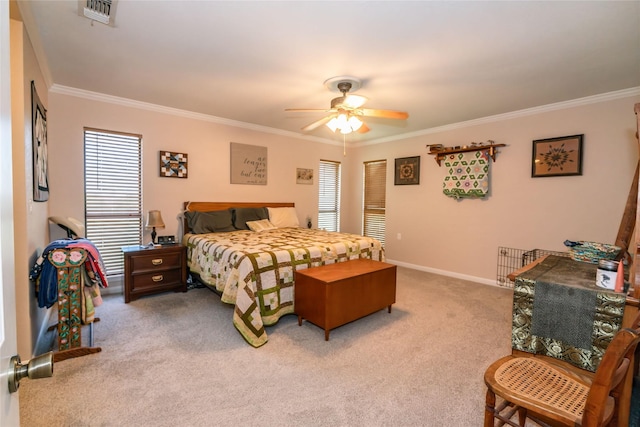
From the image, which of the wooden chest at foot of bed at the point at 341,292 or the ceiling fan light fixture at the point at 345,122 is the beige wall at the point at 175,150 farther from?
the wooden chest at foot of bed at the point at 341,292

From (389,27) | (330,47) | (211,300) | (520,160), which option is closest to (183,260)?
(211,300)

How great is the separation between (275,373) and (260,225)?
8.73 feet

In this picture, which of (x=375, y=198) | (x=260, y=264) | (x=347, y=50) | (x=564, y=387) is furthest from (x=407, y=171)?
(x=564, y=387)

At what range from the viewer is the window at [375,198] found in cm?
595

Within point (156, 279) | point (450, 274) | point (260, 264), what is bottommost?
point (450, 274)

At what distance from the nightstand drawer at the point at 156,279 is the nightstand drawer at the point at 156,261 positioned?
0.23 feet

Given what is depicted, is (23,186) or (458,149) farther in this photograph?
(458,149)

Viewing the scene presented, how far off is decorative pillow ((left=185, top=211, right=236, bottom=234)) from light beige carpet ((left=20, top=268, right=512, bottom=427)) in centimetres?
120

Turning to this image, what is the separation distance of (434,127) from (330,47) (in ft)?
10.1

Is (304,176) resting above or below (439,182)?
above

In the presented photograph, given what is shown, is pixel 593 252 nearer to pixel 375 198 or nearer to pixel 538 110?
pixel 538 110

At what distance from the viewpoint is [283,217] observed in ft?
16.6

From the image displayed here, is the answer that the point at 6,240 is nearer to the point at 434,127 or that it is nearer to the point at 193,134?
the point at 193,134

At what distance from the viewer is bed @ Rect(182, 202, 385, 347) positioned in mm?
2686
